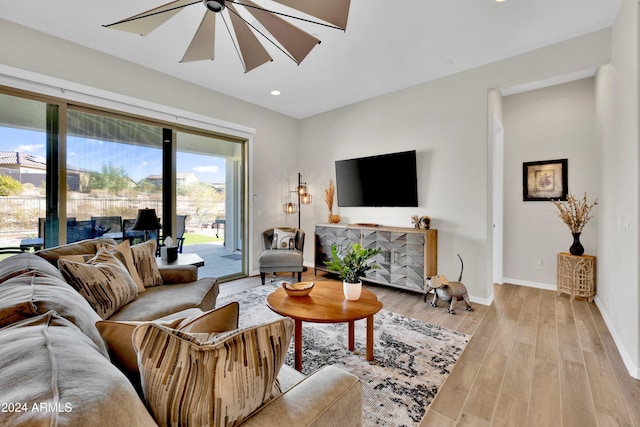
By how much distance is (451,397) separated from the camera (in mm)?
1845

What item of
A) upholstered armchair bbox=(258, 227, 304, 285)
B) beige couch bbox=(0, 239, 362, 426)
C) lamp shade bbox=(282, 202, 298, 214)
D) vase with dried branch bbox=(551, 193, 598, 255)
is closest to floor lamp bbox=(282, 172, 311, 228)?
lamp shade bbox=(282, 202, 298, 214)


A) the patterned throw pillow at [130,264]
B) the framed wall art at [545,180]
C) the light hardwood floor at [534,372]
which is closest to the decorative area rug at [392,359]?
the light hardwood floor at [534,372]

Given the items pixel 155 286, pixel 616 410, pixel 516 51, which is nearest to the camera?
pixel 616 410

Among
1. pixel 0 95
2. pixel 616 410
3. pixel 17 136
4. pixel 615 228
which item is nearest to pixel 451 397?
pixel 616 410

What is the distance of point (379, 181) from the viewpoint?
14.4 feet

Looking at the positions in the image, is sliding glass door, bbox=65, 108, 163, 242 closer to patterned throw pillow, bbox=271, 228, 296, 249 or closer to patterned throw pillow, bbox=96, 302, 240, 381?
patterned throw pillow, bbox=271, 228, 296, 249

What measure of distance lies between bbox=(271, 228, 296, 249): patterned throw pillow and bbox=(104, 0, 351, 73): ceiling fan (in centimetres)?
265

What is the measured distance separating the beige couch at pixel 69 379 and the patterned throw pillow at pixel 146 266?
890 millimetres

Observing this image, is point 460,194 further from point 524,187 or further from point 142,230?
point 142,230

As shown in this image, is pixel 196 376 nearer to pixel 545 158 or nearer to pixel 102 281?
pixel 102 281

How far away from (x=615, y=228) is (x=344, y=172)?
3.27 meters

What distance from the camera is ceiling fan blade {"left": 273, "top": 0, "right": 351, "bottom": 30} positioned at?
1729 millimetres

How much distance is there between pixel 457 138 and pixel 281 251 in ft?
9.56

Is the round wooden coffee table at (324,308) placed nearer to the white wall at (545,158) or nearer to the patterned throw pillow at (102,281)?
the patterned throw pillow at (102,281)
